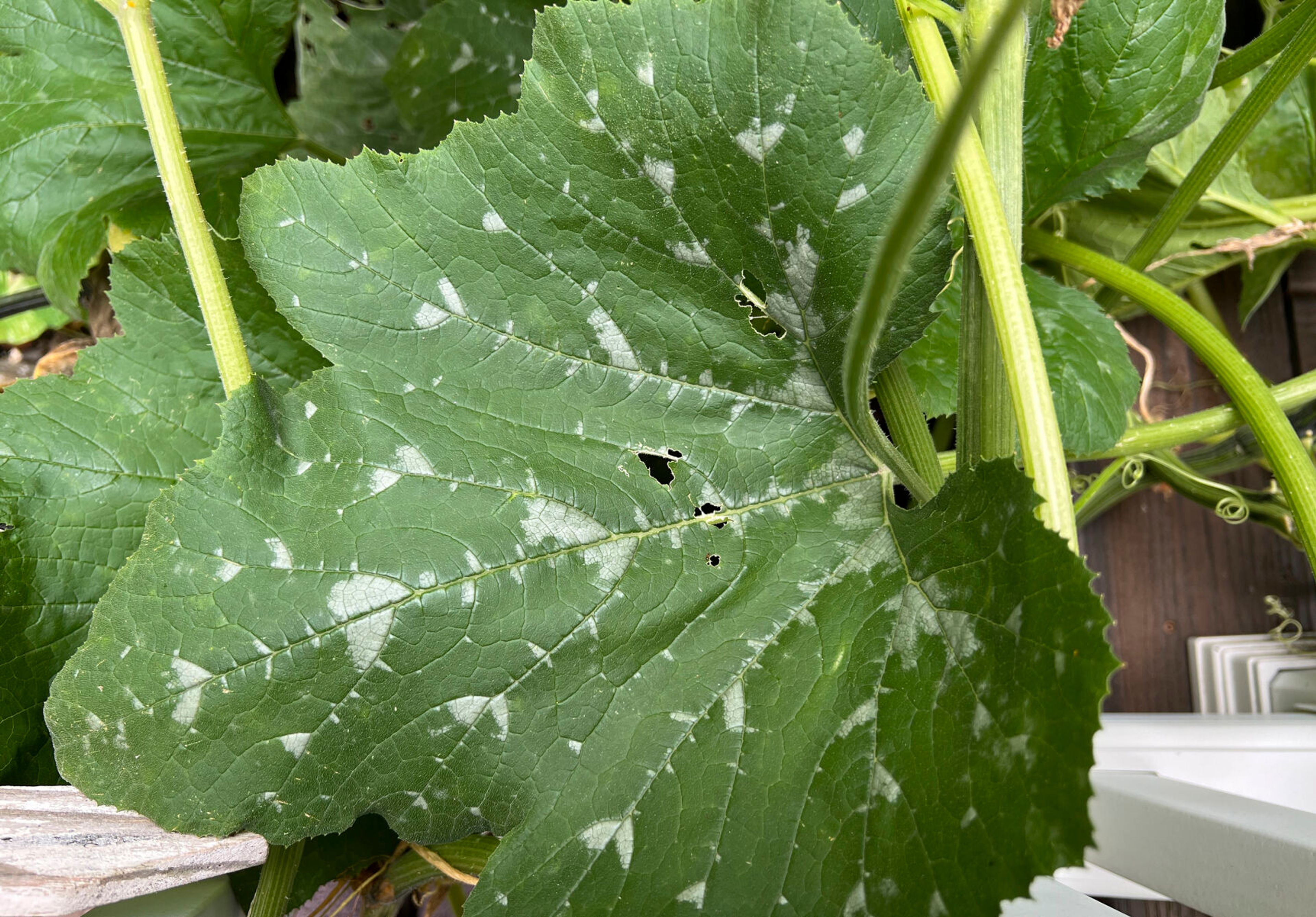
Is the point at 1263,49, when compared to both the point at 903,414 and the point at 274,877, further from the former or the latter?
the point at 274,877

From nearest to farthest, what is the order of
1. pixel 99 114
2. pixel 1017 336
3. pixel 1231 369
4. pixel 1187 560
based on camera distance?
pixel 1017 336 < pixel 1231 369 < pixel 99 114 < pixel 1187 560

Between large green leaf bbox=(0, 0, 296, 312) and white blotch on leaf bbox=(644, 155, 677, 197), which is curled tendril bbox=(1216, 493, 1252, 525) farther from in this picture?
large green leaf bbox=(0, 0, 296, 312)

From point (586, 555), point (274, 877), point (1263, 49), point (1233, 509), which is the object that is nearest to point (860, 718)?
point (586, 555)

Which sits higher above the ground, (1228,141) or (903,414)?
(1228,141)

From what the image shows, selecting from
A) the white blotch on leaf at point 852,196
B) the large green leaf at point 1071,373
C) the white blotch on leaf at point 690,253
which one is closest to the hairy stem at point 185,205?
the white blotch on leaf at point 690,253

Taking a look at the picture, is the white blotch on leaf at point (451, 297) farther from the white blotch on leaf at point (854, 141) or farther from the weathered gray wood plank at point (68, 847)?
the weathered gray wood plank at point (68, 847)

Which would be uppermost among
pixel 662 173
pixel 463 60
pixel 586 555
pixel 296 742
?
pixel 463 60
